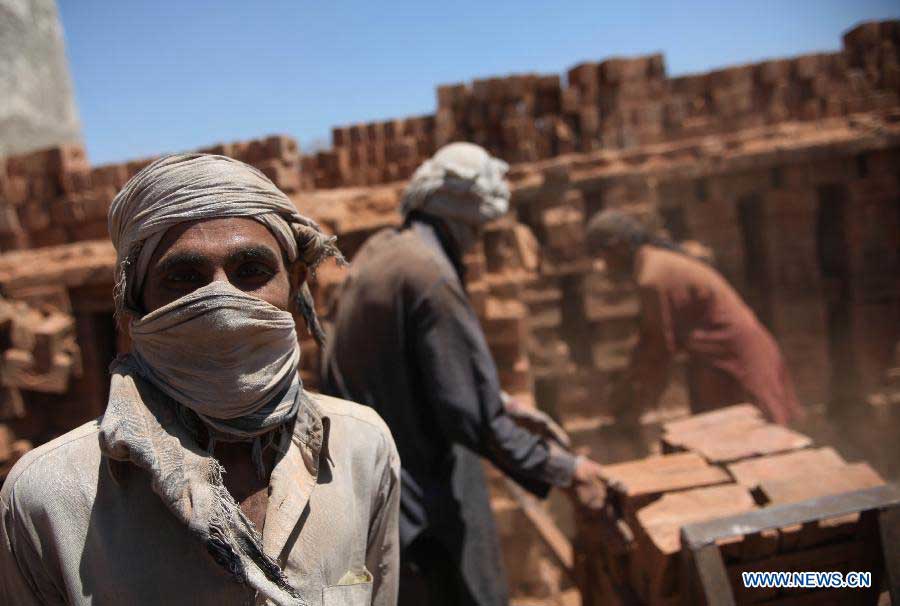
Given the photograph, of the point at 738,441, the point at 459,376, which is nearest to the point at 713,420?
the point at 738,441

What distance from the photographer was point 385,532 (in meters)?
1.48

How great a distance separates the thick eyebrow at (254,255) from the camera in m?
1.24

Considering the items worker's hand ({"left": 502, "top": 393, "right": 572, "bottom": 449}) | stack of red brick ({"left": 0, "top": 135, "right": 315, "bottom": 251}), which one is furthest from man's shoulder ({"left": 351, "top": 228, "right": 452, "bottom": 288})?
stack of red brick ({"left": 0, "top": 135, "right": 315, "bottom": 251})

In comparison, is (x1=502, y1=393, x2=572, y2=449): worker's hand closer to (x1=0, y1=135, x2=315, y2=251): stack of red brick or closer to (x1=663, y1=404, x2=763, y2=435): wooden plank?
(x1=663, y1=404, x2=763, y2=435): wooden plank

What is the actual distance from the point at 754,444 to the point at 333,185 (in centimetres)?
584

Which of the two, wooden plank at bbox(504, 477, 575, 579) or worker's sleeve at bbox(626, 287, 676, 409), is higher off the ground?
worker's sleeve at bbox(626, 287, 676, 409)

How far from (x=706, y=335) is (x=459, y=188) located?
8.63 feet

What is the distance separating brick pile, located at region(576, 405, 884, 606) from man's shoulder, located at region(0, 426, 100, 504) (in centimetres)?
171

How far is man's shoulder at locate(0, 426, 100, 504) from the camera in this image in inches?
44.6

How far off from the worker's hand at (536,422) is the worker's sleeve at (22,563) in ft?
6.51

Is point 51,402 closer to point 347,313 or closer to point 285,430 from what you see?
point 347,313

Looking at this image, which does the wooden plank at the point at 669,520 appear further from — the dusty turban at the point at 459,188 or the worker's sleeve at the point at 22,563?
the worker's sleeve at the point at 22,563

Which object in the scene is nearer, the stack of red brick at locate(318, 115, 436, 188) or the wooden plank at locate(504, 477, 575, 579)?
the wooden plank at locate(504, 477, 575, 579)

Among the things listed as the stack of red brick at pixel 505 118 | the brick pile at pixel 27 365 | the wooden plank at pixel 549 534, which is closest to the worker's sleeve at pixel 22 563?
the wooden plank at pixel 549 534
